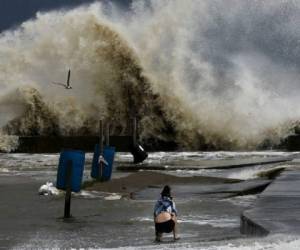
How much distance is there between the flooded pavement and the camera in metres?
8.98

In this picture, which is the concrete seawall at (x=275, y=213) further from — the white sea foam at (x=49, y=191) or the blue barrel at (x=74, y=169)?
the white sea foam at (x=49, y=191)

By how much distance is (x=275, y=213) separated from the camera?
9.47 meters

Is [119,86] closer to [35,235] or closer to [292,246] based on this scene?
[35,235]

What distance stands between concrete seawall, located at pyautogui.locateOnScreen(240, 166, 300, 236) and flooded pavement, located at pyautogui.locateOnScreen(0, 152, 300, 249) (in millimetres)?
229

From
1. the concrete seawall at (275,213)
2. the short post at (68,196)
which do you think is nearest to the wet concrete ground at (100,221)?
the short post at (68,196)

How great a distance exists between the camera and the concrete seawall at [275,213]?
8171 mm

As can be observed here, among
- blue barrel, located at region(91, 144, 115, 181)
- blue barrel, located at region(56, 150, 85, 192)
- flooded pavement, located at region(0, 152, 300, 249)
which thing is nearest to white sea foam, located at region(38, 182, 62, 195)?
flooded pavement, located at region(0, 152, 300, 249)

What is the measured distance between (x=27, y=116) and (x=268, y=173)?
30.6 m

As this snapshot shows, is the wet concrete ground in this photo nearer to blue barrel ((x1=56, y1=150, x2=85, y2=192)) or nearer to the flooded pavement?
the flooded pavement

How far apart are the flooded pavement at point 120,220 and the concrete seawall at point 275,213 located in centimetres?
23

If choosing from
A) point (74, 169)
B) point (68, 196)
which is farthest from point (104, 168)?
point (68, 196)

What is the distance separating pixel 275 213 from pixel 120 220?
10.8 ft

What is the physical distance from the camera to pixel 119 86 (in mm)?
47594

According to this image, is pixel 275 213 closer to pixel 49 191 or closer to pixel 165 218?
pixel 165 218
